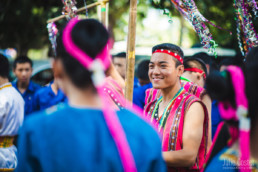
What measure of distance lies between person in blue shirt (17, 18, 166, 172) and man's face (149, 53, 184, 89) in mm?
1410

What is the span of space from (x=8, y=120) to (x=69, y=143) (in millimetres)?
2462

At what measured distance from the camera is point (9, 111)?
366 cm

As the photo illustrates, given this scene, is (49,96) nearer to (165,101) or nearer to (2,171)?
(2,171)

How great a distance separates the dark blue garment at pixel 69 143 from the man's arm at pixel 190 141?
1085 millimetres

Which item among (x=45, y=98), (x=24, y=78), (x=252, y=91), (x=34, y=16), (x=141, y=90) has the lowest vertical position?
(x=252, y=91)

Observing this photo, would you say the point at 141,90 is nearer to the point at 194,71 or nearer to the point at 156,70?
the point at 194,71

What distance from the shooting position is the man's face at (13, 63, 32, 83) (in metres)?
5.97

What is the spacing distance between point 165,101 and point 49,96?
2.20 metres

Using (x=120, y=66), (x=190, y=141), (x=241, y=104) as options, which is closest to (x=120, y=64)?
(x=120, y=66)

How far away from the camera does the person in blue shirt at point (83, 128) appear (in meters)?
1.45

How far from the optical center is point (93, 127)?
1.49 metres

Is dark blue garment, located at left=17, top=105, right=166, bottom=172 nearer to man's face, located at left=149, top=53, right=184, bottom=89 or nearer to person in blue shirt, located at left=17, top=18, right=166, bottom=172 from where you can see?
person in blue shirt, located at left=17, top=18, right=166, bottom=172

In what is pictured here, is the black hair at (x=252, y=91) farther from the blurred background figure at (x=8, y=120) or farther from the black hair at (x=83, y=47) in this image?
the blurred background figure at (x=8, y=120)

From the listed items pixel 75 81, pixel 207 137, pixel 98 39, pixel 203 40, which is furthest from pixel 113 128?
pixel 203 40
